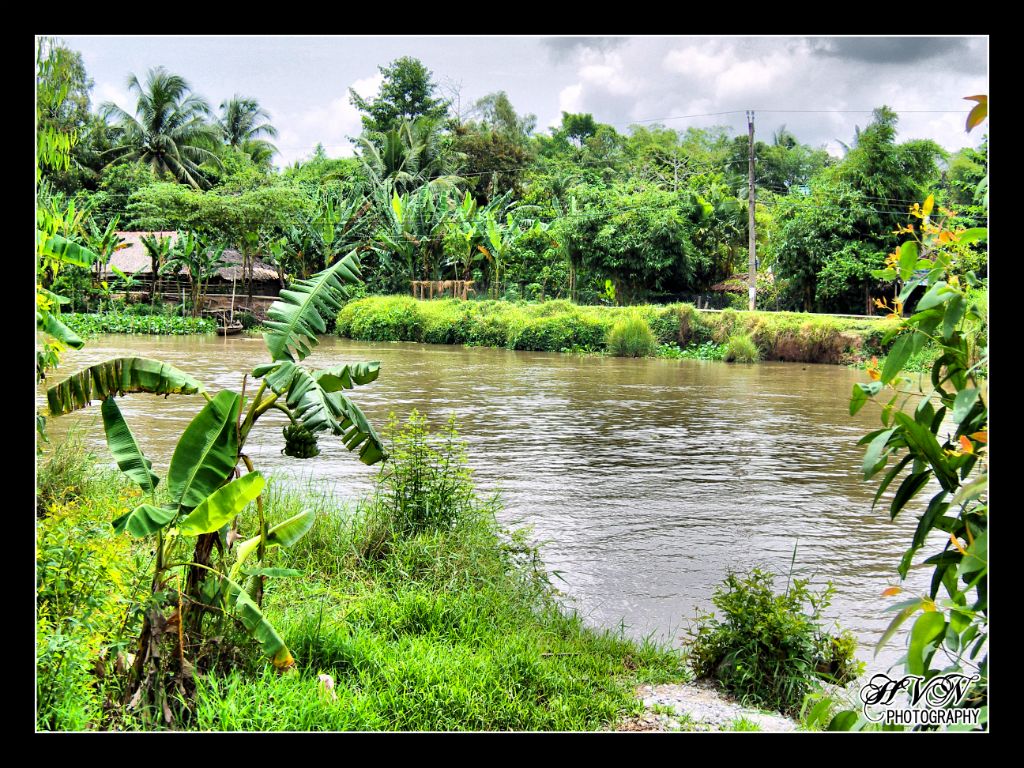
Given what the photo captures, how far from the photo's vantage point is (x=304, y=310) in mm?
3283

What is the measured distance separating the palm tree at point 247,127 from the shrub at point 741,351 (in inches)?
949

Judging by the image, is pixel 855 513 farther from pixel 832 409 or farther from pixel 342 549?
pixel 832 409

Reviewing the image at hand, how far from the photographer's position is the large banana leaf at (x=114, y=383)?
9.26 feet

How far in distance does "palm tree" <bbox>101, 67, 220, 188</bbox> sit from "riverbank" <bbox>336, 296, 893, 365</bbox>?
10658mm

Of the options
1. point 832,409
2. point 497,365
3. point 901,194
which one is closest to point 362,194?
point 497,365

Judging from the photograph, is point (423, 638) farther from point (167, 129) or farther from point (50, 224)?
point (167, 129)

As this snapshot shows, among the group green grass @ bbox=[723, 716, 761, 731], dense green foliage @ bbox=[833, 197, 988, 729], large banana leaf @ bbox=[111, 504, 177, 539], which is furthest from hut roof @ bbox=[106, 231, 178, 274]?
dense green foliage @ bbox=[833, 197, 988, 729]

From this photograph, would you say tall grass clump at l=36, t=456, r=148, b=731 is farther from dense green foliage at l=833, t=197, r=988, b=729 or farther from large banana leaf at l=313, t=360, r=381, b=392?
dense green foliage at l=833, t=197, r=988, b=729

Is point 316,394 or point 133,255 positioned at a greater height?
point 133,255

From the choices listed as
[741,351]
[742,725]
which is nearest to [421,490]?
[742,725]

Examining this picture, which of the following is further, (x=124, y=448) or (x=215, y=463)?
(x=124, y=448)

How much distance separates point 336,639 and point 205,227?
24811mm

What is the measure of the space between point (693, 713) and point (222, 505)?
1.60 meters

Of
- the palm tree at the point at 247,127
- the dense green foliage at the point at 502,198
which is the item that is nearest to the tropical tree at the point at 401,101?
the dense green foliage at the point at 502,198
